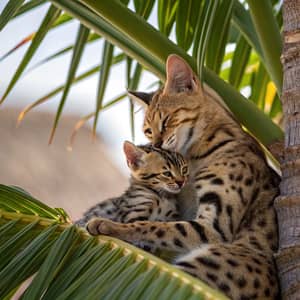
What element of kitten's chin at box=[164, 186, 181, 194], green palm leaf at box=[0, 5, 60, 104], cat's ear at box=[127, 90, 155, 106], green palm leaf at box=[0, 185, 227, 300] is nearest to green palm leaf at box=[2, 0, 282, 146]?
green palm leaf at box=[0, 5, 60, 104]

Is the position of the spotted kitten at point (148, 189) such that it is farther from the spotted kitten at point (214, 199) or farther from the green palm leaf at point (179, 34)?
the green palm leaf at point (179, 34)

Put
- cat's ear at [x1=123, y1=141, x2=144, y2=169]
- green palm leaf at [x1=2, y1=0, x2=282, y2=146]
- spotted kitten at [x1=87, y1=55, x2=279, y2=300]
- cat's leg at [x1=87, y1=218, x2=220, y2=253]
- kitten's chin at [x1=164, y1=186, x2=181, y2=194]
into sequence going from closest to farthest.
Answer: spotted kitten at [x1=87, y1=55, x2=279, y2=300]
cat's leg at [x1=87, y1=218, x2=220, y2=253]
green palm leaf at [x1=2, y1=0, x2=282, y2=146]
kitten's chin at [x1=164, y1=186, x2=181, y2=194]
cat's ear at [x1=123, y1=141, x2=144, y2=169]

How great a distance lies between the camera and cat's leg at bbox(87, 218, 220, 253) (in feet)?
11.9

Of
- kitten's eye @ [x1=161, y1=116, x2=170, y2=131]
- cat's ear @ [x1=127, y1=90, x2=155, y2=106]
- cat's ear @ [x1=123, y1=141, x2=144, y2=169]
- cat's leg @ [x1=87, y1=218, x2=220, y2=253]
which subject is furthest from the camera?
cat's ear @ [x1=127, y1=90, x2=155, y2=106]

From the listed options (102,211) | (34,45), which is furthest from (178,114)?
(34,45)

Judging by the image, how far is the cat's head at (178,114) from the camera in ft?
14.6

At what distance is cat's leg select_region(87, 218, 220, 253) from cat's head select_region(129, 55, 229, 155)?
2.55ft

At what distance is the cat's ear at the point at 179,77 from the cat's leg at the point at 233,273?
94 cm

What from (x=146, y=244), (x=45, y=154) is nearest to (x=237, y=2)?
(x=146, y=244)

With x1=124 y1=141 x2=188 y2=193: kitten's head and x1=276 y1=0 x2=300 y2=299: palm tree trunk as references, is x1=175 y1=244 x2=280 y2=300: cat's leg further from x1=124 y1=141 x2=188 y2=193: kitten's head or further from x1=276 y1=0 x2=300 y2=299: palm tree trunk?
x1=124 y1=141 x2=188 y2=193: kitten's head

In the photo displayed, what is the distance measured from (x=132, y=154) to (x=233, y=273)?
1.19m

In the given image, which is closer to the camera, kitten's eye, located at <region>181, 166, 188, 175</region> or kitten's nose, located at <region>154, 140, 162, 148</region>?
kitten's eye, located at <region>181, 166, 188, 175</region>

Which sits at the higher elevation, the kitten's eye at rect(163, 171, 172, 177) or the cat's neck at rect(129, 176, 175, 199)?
the kitten's eye at rect(163, 171, 172, 177)

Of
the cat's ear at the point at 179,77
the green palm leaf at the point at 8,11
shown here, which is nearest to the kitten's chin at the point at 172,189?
the cat's ear at the point at 179,77
